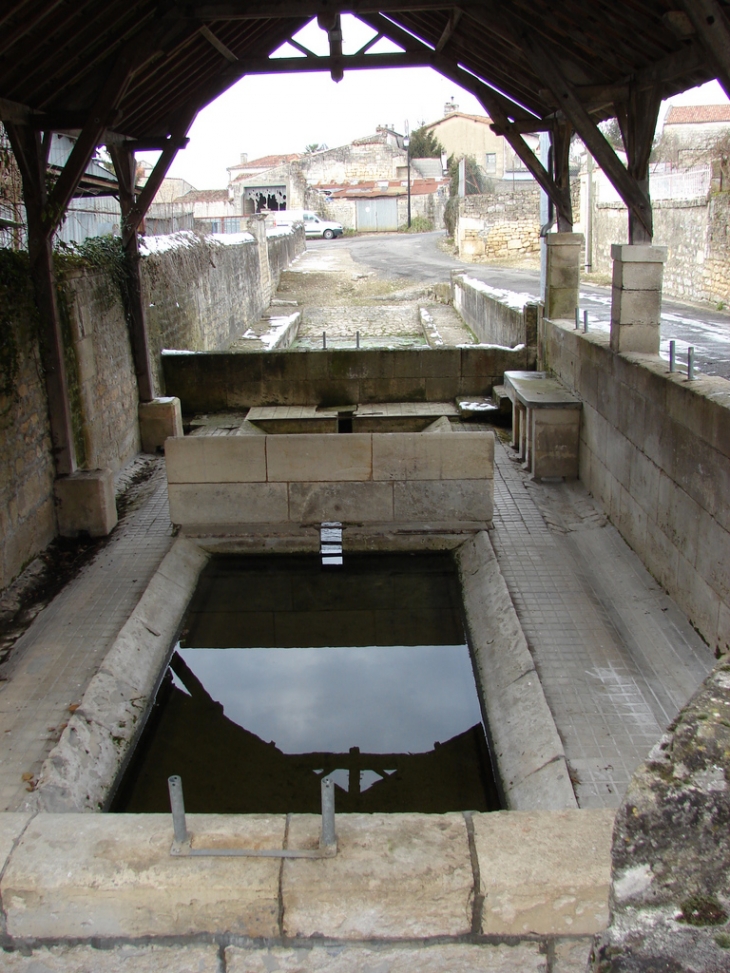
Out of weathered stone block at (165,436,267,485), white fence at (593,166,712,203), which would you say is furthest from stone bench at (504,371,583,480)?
white fence at (593,166,712,203)

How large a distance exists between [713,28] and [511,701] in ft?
A: 13.5

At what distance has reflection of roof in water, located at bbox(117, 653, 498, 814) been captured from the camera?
4.49 m

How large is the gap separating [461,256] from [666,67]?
24.6 meters

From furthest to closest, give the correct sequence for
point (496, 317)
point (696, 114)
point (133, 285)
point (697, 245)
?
point (696, 114), point (697, 245), point (496, 317), point (133, 285)

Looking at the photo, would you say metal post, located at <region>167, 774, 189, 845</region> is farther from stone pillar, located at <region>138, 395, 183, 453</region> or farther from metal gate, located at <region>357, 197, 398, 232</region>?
metal gate, located at <region>357, 197, 398, 232</region>

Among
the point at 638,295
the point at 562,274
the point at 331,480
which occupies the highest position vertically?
the point at 562,274

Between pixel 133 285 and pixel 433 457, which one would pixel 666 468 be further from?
pixel 133 285

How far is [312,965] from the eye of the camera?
2.50 meters

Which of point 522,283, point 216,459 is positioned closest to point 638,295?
point 216,459

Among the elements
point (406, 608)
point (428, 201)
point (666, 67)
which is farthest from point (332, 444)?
point (428, 201)

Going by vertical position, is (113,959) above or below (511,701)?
above

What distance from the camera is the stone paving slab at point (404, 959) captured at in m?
2.47

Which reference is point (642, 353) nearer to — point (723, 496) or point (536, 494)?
point (536, 494)

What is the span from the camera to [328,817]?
255cm
